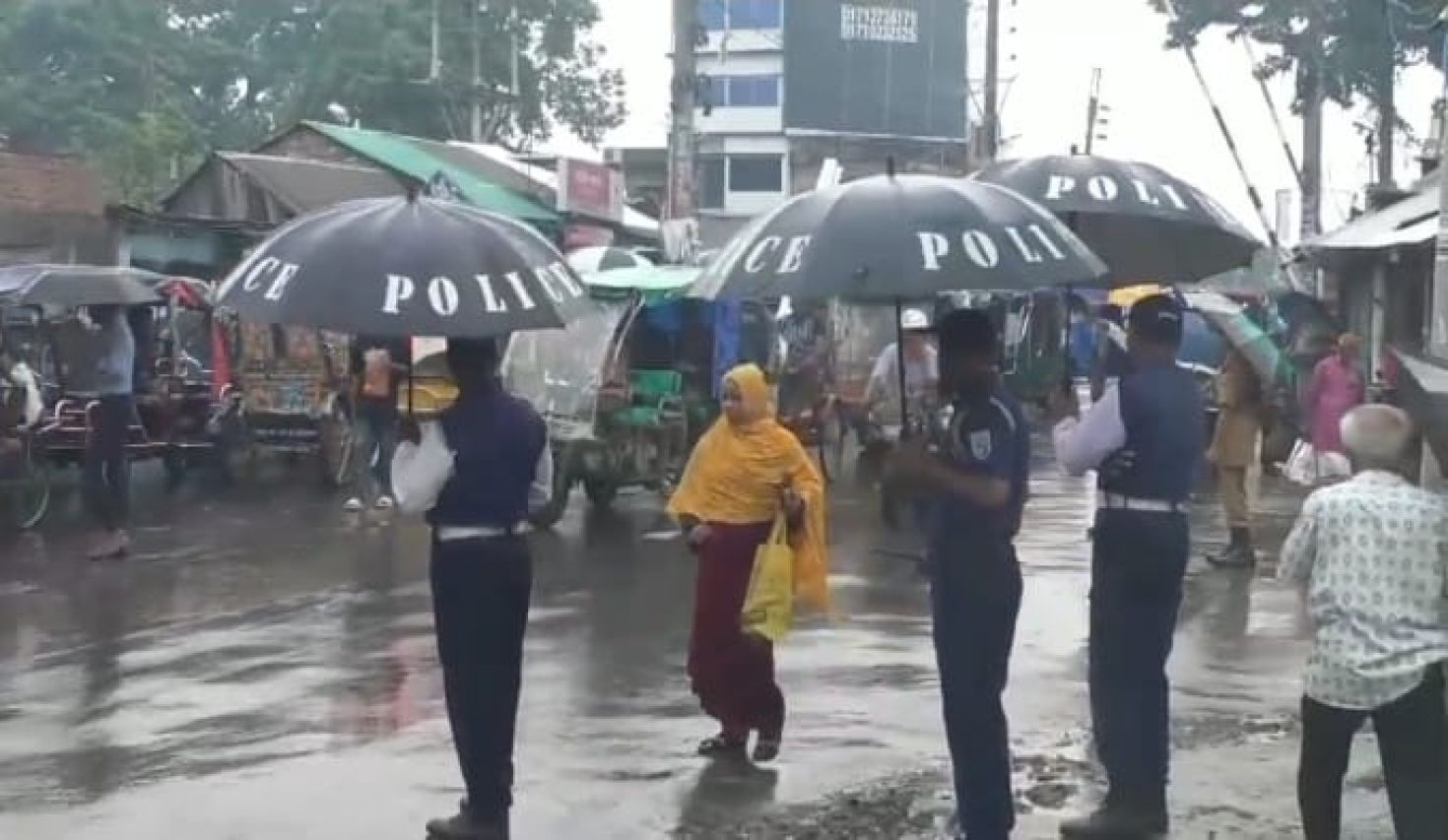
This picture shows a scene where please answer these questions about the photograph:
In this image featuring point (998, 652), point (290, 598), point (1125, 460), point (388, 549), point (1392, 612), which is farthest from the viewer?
point (388, 549)

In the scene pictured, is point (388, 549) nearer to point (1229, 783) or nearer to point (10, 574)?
point (10, 574)

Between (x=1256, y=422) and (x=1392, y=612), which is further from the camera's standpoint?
(x=1256, y=422)

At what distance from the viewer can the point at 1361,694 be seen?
593 cm

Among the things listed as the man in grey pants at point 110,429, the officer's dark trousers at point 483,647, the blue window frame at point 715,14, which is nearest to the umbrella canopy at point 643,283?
Answer: the man in grey pants at point 110,429

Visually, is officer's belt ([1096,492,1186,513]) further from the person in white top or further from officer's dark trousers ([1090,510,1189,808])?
the person in white top

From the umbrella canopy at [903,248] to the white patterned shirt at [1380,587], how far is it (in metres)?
1.39

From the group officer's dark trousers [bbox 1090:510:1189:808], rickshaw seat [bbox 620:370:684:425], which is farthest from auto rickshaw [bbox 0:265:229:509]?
officer's dark trousers [bbox 1090:510:1189:808]

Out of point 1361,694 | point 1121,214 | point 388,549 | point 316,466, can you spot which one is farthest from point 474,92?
point 1361,694

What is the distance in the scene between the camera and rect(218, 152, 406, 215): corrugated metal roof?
26.1m

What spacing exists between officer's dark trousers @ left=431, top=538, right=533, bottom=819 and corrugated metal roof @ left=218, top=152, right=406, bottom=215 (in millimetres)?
19001

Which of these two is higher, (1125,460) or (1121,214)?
(1121,214)

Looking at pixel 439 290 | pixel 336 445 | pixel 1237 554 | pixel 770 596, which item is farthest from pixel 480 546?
pixel 336 445

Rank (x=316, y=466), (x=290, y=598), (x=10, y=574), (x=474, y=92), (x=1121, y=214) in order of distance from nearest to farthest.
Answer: (x=1121, y=214) < (x=290, y=598) < (x=10, y=574) < (x=316, y=466) < (x=474, y=92)

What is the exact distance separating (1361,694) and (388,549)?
404 inches
